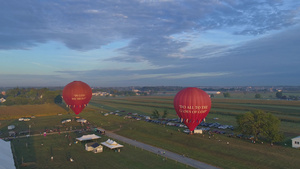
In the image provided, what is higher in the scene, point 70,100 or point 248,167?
point 70,100

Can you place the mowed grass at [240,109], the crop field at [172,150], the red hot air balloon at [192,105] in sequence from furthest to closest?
the mowed grass at [240,109], the red hot air balloon at [192,105], the crop field at [172,150]

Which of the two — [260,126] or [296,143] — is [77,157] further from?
[296,143]

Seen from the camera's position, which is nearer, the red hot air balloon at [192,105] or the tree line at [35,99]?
the red hot air balloon at [192,105]

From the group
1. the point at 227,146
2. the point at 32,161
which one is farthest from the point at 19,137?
the point at 227,146

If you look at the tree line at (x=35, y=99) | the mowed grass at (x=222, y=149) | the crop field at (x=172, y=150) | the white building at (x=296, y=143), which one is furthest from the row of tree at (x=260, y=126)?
the tree line at (x=35, y=99)

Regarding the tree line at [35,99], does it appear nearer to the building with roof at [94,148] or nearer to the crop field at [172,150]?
the crop field at [172,150]

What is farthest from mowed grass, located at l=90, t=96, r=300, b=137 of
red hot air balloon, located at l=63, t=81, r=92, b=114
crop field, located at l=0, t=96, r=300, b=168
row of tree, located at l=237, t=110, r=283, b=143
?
red hot air balloon, located at l=63, t=81, r=92, b=114

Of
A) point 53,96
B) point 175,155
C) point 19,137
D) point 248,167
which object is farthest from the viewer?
point 53,96

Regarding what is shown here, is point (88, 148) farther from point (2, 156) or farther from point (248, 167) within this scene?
point (248, 167)

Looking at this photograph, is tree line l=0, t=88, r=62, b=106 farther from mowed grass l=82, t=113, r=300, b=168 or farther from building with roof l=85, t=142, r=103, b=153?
building with roof l=85, t=142, r=103, b=153
